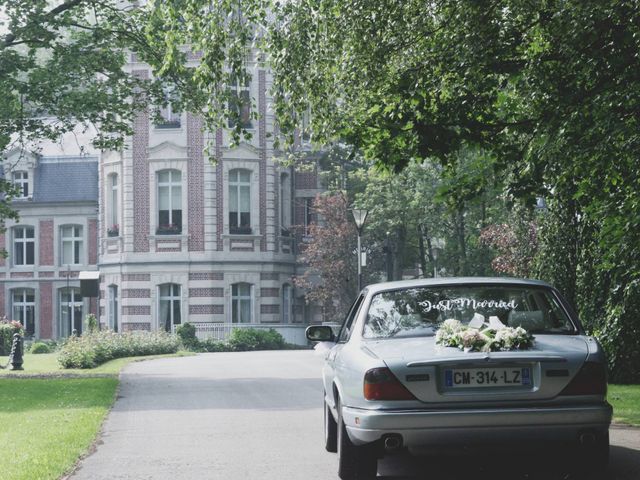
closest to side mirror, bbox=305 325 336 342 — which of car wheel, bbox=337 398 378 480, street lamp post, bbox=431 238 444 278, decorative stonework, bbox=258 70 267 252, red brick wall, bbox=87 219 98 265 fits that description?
car wheel, bbox=337 398 378 480

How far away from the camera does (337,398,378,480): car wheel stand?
8156 mm

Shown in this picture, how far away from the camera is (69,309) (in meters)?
58.1

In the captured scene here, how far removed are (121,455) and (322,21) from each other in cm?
624

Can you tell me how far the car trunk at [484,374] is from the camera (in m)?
7.49

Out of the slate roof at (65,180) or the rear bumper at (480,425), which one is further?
the slate roof at (65,180)

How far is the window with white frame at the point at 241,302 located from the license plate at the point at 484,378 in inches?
1627

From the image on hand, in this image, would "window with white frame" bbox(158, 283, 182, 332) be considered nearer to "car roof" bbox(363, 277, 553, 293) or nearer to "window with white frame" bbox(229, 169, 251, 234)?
"window with white frame" bbox(229, 169, 251, 234)

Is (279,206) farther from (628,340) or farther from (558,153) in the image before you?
(558,153)

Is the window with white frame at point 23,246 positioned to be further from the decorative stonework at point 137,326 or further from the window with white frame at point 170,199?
the window with white frame at point 170,199

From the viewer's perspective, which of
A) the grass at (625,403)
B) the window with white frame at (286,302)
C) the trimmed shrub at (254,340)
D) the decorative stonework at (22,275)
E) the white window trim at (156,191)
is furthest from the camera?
the decorative stonework at (22,275)

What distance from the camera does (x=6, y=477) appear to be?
9.34m

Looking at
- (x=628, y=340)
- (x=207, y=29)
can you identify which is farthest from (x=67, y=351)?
(x=207, y=29)

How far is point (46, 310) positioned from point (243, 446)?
1915 inches

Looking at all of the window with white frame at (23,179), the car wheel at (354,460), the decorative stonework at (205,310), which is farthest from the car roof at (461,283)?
the window with white frame at (23,179)
